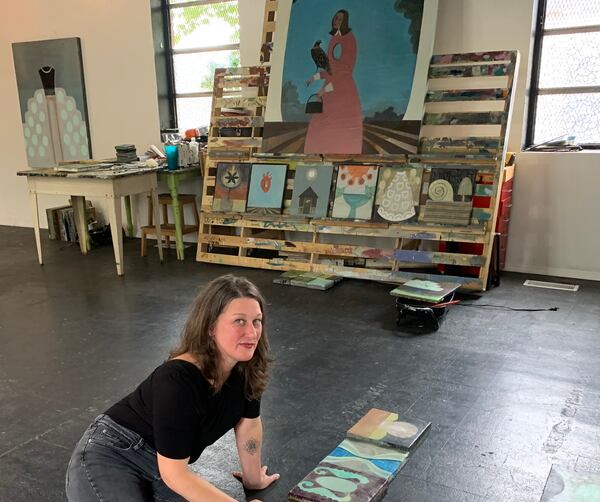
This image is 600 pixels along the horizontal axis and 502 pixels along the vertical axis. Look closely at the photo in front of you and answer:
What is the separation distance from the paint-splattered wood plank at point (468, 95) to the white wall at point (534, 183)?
1.31 feet

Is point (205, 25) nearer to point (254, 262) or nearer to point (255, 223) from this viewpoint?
point (255, 223)

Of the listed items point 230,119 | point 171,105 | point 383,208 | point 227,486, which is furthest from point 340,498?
point 171,105

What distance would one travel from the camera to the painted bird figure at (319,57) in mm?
4883

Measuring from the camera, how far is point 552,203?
15.3ft

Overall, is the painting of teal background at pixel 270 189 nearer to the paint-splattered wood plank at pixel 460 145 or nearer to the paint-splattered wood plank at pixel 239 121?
the paint-splattered wood plank at pixel 239 121

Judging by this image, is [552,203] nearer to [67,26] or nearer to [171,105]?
[171,105]

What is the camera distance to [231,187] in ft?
17.1

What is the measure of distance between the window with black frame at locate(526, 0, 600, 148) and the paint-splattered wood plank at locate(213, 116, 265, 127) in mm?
2252

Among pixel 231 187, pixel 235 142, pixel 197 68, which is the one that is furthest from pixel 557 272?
pixel 197 68

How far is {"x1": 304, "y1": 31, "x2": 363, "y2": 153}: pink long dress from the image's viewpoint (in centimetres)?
477

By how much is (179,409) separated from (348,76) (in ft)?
12.3

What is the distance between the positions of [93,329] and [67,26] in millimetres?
4309

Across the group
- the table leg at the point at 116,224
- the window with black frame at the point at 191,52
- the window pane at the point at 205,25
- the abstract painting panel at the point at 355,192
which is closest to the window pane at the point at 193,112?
the window with black frame at the point at 191,52

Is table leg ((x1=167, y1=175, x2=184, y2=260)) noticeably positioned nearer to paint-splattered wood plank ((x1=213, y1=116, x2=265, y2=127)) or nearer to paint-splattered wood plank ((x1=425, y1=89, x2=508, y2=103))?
paint-splattered wood plank ((x1=213, y1=116, x2=265, y2=127))
